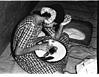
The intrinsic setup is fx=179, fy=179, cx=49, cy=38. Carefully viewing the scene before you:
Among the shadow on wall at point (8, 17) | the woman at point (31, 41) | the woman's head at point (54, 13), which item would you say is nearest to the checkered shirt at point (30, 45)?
the woman at point (31, 41)

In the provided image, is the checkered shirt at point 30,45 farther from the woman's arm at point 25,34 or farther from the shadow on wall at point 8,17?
the shadow on wall at point 8,17

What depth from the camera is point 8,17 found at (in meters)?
2.92

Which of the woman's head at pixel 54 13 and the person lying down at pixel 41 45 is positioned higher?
the woman's head at pixel 54 13

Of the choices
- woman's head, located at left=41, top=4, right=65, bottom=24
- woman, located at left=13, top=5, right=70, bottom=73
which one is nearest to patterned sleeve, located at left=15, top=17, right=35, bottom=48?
woman, located at left=13, top=5, right=70, bottom=73

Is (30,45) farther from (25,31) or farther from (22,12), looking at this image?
(22,12)

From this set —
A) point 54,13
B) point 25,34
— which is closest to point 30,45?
point 25,34

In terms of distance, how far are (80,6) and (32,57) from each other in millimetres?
2569

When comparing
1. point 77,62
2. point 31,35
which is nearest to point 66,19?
point 31,35

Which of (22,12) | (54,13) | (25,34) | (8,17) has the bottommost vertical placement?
(22,12)

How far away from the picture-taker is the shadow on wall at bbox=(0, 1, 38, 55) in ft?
8.95

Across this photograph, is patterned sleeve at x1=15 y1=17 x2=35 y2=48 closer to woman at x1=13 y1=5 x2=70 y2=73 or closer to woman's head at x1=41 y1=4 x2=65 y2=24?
woman at x1=13 y1=5 x2=70 y2=73

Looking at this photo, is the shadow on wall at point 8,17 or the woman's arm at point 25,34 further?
the shadow on wall at point 8,17

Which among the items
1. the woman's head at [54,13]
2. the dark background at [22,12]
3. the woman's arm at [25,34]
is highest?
the woman's head at [54,13]

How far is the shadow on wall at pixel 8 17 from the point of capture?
2.73 meters
